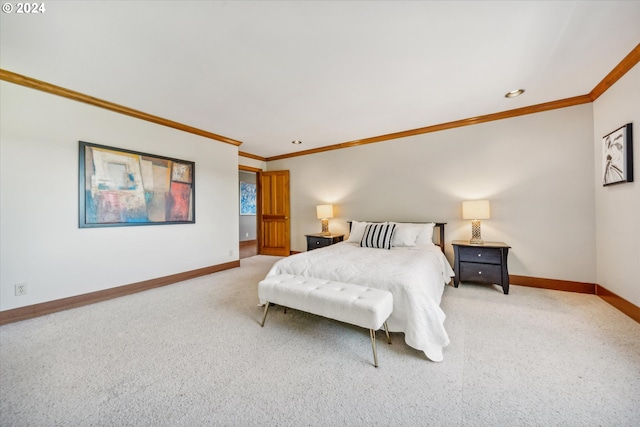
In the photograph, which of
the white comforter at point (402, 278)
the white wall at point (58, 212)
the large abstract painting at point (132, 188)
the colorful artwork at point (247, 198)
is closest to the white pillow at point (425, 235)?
the white comforter at point (402, 278)

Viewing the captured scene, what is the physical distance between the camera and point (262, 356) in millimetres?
1746

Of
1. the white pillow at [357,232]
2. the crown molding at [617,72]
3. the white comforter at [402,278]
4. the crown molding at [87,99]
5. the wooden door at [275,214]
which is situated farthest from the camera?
the wooden door at [275,214]

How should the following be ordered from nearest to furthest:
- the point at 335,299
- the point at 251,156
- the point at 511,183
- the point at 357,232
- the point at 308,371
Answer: the point at 308,371
the point at 335,299
the point at 511,183
the point at 357,232
the point at 251,156

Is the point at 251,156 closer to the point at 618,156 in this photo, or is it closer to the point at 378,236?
the point at 378,236

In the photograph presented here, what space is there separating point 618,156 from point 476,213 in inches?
→ 52.5

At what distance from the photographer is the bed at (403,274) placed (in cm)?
174

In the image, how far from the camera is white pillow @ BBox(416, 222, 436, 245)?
135 inches

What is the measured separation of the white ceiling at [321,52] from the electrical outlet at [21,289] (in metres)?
2.11

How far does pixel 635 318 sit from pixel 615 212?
3.46 feet

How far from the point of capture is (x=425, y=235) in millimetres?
3453

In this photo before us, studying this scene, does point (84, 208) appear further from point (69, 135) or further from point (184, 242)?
point (184, 242)

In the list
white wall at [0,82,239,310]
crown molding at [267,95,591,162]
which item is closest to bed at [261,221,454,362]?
crown molding at [267,95,591,162]

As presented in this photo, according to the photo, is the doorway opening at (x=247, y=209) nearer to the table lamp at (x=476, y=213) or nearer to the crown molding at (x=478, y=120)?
the crown molding at (x=478, y=120)

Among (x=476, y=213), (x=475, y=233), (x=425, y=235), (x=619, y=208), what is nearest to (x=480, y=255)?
(x=475, y=233)
